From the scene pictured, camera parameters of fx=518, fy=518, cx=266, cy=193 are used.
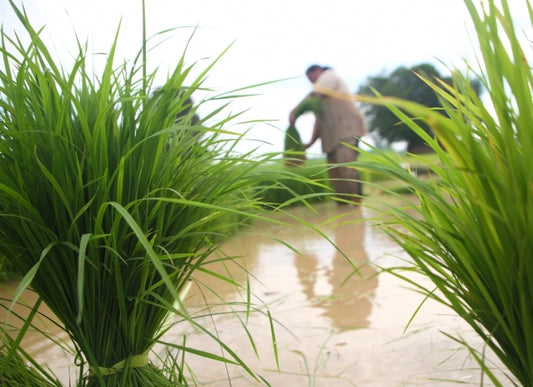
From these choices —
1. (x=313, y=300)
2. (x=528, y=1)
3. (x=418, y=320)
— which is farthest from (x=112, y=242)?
(x=313, y=300)

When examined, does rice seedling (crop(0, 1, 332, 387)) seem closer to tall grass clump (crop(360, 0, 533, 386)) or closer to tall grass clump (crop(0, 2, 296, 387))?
tall grass clump (crop(0, 2, 296, 387))

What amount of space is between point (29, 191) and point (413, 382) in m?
0.89

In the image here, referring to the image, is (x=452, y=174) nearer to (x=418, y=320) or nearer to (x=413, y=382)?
(x=413, y=382)

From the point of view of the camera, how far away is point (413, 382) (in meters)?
1.16

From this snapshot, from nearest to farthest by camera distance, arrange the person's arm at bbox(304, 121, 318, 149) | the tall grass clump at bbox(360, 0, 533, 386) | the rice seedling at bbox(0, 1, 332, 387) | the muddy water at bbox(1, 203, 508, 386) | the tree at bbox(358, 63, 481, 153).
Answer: the tall grass clump at bbox(360, 0, 533, 386), the rice seedling at bbox(0, 1, 332, 387), the muddy water at bbox(1, 203, 508, 386), the person's arm at bbox(304, 121, 318, 149), the tree at bbox(358, 63, 481, 153)

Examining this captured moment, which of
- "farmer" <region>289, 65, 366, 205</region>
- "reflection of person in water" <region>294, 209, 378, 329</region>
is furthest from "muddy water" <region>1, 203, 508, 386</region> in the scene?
"farmer" <region>289, 65, 366, 205</region>

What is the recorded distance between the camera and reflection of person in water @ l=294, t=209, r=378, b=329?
172 cm

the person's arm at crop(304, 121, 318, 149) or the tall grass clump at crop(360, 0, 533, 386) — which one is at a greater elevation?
the person's arm at crop(304, 121, 318, 149)

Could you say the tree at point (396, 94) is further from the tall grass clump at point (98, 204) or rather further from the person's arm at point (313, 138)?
the tall grass clump at point (98, 204)

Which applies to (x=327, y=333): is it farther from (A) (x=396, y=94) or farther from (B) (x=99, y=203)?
(A) (x=396, y=94)

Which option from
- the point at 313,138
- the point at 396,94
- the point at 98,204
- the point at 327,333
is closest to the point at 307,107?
the point at 313,138

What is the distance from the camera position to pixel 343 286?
83.0 inches

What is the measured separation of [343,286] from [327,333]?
22.5 inches

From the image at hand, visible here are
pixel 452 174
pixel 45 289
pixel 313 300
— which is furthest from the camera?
pixel 313 300
